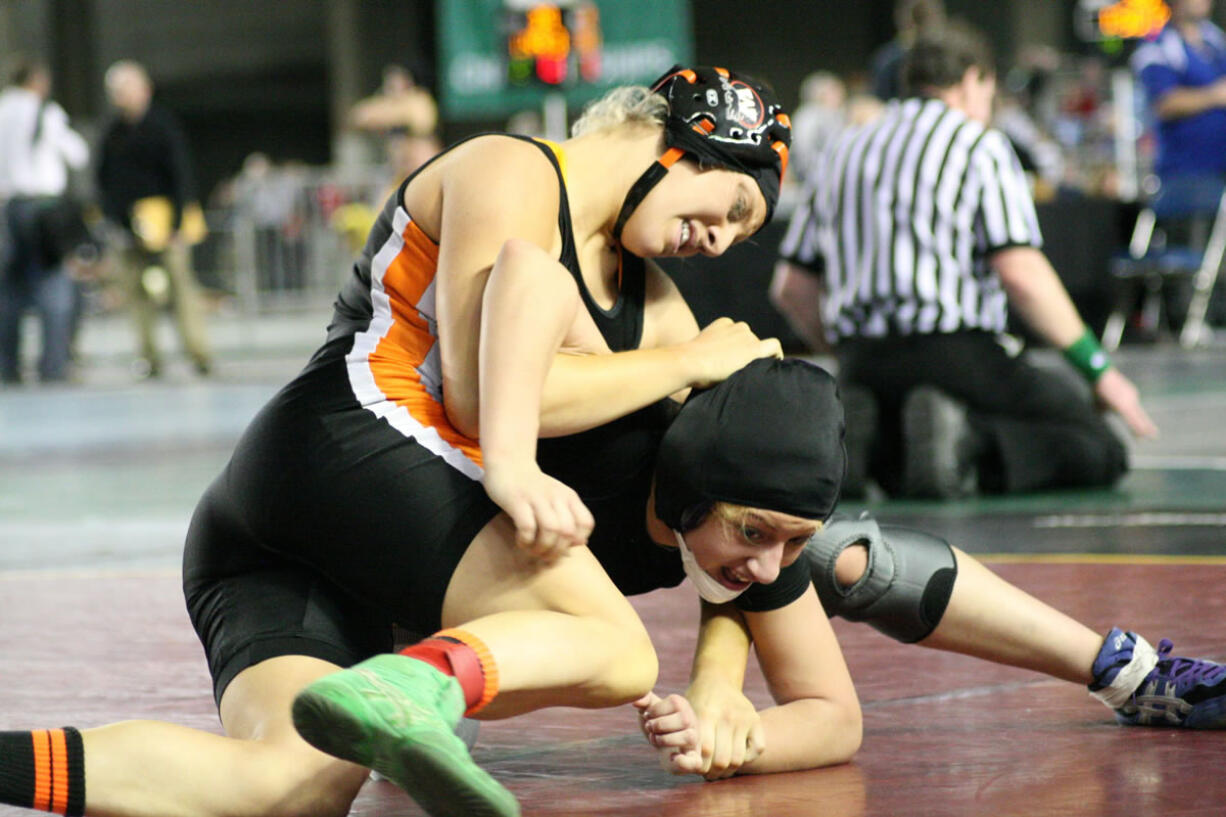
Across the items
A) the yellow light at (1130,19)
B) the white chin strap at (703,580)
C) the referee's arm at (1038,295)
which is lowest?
the referee's arm at (1038,295)

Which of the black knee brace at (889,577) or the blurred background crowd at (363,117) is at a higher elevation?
the black knee brace at (889,577)

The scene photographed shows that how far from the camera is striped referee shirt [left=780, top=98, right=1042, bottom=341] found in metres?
5.87

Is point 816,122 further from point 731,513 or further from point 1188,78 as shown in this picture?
point 731,513

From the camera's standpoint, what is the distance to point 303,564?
271 centimetres

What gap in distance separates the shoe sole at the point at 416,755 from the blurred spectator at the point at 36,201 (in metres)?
10.8

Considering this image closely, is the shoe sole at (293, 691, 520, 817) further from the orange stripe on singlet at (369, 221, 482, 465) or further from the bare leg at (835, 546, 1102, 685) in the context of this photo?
the bare leg at (835, 546, 1102, 685)

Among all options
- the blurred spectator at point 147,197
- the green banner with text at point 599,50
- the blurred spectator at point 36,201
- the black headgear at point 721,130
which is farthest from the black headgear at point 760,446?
the green banner with text at point 599,50

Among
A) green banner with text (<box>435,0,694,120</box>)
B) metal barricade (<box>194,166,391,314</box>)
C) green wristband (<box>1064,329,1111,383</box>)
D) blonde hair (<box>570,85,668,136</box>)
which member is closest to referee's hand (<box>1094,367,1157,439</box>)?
green wristband (<box>1064,329,1111,383</box>)

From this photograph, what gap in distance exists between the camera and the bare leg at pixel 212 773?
2.38 meters

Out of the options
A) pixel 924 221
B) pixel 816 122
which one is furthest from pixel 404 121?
pixel 924 221

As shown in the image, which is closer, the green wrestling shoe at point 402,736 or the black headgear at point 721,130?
the green wrestling shoe at point 402,736

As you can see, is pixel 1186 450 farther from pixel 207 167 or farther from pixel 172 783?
pixel 207 167

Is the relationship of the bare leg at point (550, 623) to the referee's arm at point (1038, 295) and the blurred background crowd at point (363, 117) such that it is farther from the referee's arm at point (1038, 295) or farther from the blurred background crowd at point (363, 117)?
the blurred background crowd at point (363, 117)

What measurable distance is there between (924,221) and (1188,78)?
584cm
